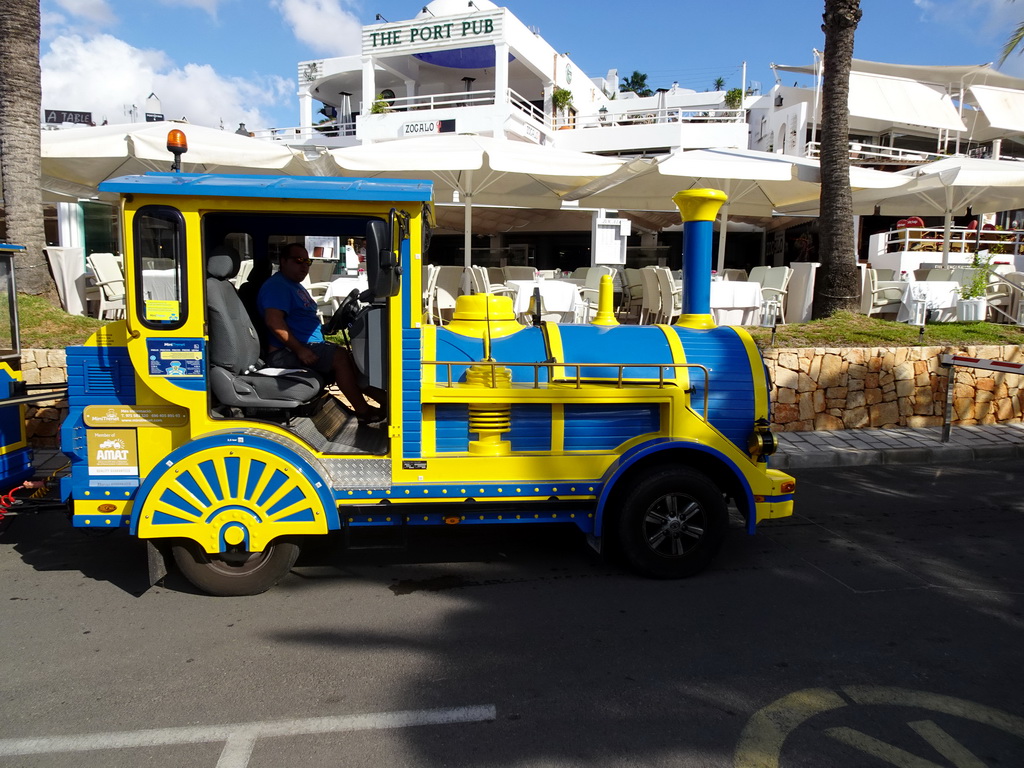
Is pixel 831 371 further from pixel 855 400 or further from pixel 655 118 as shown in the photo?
pixel 655 118

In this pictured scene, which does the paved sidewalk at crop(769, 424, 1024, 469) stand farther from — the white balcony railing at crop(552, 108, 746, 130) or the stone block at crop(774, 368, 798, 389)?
the white balcony railing at crop(552, 108, 746, 130)

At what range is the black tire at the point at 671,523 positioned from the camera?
159 inches

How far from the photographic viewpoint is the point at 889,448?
7.25 m

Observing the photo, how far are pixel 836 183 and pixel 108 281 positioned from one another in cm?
1016

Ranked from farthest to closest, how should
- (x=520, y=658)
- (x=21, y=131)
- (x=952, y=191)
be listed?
(x=952, y=191), (x=21, y=131), (x=520, y=658)

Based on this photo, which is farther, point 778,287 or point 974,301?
point 778,287

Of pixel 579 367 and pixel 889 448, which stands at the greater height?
pixel 579 367

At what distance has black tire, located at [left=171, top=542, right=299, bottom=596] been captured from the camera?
381 centimetres

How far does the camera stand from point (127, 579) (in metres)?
4.14

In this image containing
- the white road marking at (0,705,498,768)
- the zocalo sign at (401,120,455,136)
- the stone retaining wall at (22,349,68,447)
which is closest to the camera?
the white road marking at (0,705,498,768)

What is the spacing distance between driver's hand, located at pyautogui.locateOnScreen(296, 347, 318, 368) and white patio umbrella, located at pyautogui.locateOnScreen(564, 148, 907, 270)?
6.94 meters

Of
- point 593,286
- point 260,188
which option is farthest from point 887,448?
point 260,188

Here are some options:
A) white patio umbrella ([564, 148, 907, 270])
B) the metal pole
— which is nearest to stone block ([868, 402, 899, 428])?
the metal pole

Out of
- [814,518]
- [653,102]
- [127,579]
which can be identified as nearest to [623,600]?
[814,518]
